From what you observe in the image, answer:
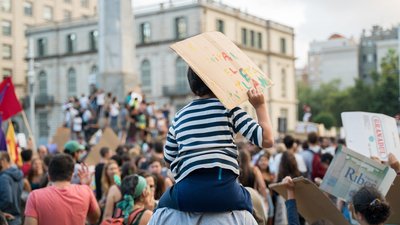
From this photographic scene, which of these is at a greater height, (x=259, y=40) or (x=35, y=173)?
(x=259, y=40)

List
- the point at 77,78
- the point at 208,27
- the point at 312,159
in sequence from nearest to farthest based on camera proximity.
Result: the point at 312,159, the point at 208,27, the point at 77,78

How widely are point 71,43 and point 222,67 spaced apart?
196 feet

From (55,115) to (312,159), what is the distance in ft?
181

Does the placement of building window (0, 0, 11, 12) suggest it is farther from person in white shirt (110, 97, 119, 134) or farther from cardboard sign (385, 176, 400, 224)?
cardboard sign (385, 176, 400, 224)

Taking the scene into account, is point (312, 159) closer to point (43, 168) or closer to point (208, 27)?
point (43, 168)

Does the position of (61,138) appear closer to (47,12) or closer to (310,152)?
Result: (310,152)

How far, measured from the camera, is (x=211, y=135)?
374 centimetres

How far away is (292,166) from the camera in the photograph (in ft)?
26.7

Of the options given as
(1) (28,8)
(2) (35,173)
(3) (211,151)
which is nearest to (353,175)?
(3) (211,151)

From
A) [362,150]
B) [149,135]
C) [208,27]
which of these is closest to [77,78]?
[208,27]

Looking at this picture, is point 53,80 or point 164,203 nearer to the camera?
point 164,203

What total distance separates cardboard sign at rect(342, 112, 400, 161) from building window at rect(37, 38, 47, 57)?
199 ft

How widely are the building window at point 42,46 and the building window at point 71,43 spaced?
289 cm

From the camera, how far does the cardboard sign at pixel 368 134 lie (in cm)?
537
